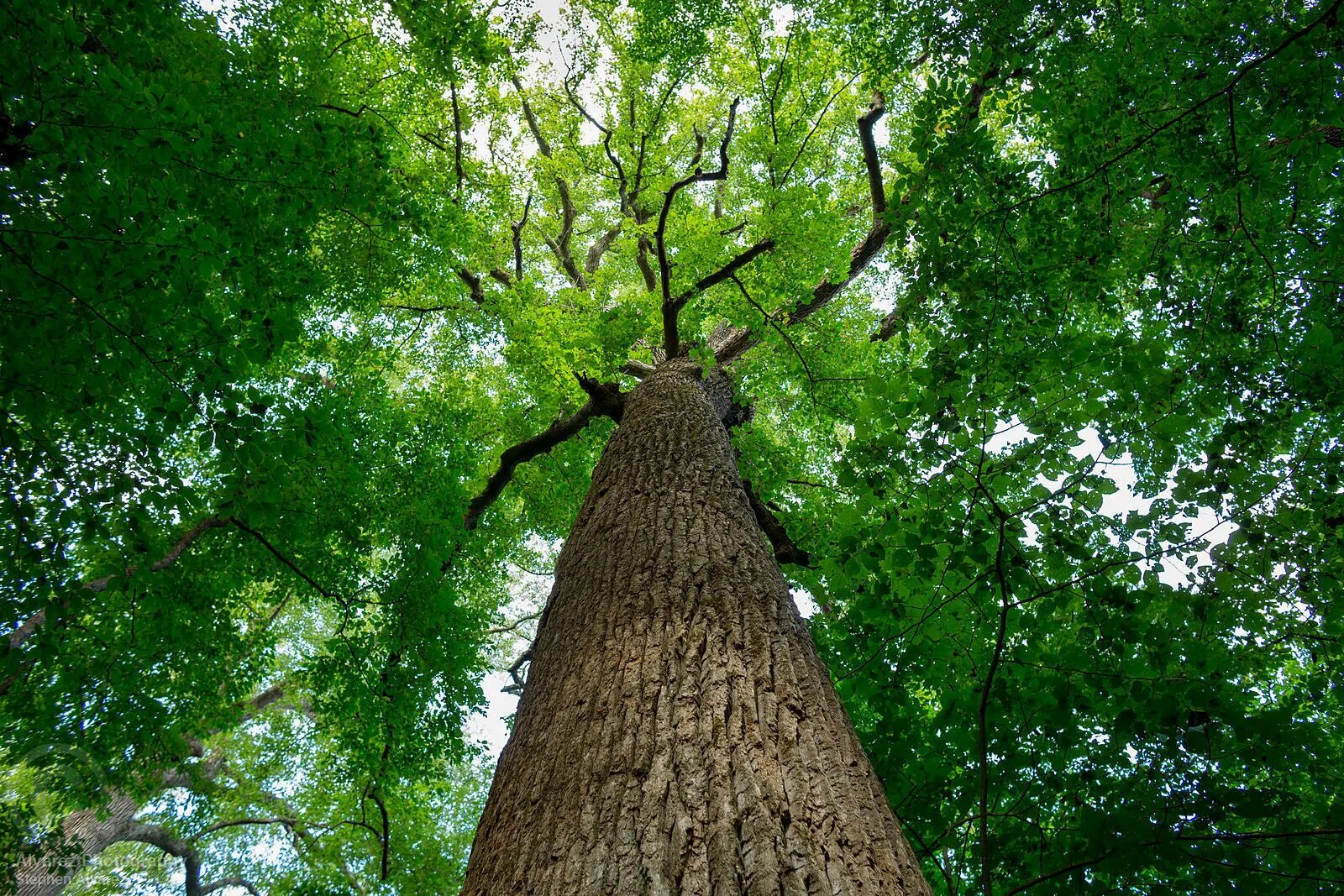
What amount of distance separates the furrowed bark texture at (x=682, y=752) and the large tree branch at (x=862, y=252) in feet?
16.2

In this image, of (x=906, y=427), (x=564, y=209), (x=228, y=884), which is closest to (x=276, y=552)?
(x=906, y=427)

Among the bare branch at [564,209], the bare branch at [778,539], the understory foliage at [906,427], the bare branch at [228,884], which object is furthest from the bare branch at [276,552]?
the bare branch at [228,884]

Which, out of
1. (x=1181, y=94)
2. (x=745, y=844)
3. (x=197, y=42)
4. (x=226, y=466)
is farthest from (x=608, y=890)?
(x=197, y=42)

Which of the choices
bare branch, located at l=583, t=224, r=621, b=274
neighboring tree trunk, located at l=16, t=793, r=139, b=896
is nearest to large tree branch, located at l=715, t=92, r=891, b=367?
bare branch, located at l=583, t=224, r=621, b=274

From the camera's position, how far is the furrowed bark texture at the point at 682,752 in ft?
4.00

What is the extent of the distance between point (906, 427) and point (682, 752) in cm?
162

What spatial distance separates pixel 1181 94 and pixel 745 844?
11.6 feet

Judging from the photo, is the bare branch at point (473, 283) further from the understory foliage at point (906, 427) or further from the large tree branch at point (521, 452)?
the large tree branch at point (521, 452)

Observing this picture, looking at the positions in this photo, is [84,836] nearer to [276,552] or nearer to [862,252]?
[276,552]

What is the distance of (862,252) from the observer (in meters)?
7.57

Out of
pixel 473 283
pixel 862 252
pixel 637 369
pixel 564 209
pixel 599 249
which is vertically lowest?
pixel 637 369

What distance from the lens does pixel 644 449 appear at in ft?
12.8

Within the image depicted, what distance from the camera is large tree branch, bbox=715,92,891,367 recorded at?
668 cm

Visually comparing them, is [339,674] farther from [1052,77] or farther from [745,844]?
[1052,77]
